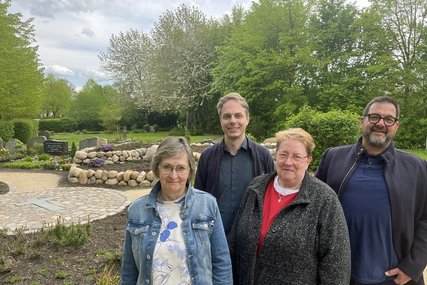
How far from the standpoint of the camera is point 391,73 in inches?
677

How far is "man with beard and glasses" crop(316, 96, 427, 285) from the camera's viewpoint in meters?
2.19

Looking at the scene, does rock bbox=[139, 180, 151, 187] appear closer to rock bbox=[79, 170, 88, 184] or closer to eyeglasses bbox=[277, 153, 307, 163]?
rock bbox=[79, 170, 88, 184]

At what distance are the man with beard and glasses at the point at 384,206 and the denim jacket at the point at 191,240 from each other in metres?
0.95

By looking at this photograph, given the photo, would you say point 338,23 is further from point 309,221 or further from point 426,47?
point 309,221

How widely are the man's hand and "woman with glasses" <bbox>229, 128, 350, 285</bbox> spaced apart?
51 cm

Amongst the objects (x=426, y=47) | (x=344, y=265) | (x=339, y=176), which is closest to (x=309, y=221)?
(x=344, y=265)

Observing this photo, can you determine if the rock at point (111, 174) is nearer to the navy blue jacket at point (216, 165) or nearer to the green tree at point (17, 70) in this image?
the navy blue jacket at point (216, 165)

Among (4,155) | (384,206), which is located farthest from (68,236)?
(4,155)

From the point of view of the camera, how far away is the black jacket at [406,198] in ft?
7.19

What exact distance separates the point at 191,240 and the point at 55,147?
15868 mm

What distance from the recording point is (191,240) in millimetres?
1840

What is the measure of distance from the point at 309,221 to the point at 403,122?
59.7ft

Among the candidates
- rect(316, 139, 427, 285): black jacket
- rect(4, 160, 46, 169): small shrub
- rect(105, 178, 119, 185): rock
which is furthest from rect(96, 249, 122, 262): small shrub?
rect(4, 160, 46, 169): small shrub

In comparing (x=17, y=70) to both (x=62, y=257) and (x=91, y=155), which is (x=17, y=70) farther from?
(x=62, y=257)
